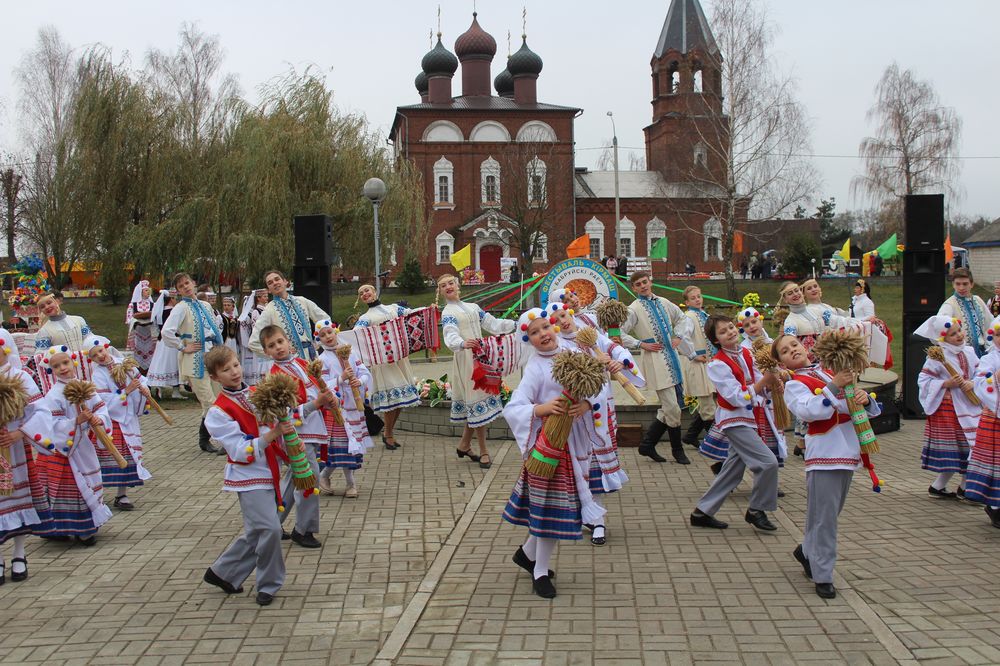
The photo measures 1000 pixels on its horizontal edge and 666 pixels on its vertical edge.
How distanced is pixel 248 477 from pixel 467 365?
4.68 metres

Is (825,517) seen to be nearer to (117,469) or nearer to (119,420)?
(117,469)

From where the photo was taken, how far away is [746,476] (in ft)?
30.8

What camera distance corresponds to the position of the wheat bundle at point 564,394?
5508 millimetres

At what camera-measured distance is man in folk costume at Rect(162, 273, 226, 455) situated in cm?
1150

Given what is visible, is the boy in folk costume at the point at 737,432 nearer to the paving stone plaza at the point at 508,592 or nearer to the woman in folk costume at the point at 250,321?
the paving stone plaza at the point at 508,592

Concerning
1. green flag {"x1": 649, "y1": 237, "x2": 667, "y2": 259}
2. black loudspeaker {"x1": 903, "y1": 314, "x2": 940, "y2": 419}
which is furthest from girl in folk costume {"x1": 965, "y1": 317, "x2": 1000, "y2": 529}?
green flag {"x1": 649, "y1": 237, "x2": 667, "y2": 259}

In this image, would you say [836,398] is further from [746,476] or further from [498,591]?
[746,476]

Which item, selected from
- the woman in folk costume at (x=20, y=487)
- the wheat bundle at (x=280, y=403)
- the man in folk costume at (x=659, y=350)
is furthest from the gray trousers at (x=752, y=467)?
the woman in folk costume at (x=20, y=487)

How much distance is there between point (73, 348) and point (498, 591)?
634 cm

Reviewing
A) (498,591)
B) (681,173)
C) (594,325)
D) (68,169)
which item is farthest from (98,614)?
(681,173)

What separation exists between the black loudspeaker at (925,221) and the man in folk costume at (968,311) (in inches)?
102

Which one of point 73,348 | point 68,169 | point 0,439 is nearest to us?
point 0,439

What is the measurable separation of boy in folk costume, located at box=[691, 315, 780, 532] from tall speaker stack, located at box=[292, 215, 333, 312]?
653 centimetres

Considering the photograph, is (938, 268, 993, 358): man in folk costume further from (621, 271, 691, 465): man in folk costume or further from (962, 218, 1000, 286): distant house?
(962, 218, 1000, 286): distant house
